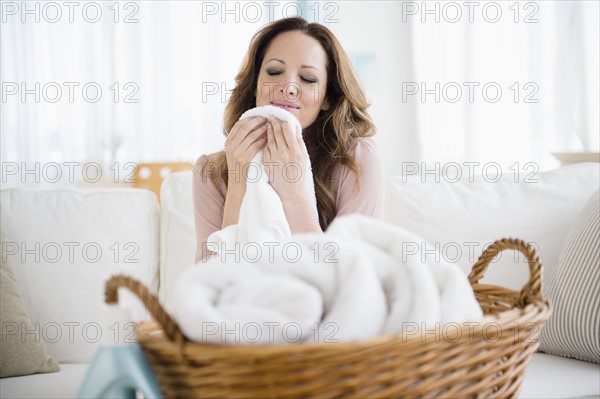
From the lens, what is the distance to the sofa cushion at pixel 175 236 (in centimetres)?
180

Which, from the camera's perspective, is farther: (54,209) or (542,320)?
(54,209)

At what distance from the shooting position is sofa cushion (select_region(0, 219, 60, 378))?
1545 mm

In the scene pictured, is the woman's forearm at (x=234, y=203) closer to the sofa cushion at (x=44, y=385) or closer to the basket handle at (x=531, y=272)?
the sofa cushion at (x=44, y=385)

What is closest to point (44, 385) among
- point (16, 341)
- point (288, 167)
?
point (16, 341)

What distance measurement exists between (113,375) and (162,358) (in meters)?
0.04

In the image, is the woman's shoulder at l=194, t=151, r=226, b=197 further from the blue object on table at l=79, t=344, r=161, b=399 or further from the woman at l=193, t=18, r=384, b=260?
the blue object on table at l=79, t=344, r=161, b=399

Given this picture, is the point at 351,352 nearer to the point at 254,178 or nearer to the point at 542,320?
the point at 542,320

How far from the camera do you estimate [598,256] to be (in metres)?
1.49

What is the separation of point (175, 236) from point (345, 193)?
49 cm

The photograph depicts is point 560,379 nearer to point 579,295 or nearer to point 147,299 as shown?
point 579,295

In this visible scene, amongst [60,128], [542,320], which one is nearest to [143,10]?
[60,128]

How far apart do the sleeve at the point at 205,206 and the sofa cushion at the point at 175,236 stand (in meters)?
0.15

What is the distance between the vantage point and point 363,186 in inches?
62.9

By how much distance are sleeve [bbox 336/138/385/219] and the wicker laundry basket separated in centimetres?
94
